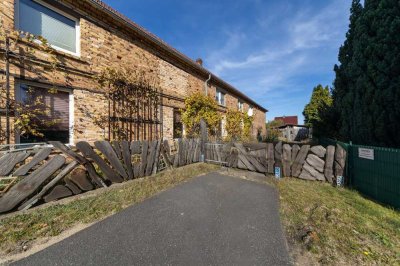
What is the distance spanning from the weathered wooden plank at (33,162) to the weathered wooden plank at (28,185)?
120 millimetres

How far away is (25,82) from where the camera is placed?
4.87m

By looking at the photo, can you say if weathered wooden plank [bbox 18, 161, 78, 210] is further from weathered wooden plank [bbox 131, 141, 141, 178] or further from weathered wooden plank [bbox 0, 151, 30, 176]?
weathered wooden plank [bbox 131, 141, 141, 178]

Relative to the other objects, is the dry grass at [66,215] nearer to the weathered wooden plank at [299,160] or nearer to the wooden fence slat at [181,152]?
the wooden fence slat at [181,152]

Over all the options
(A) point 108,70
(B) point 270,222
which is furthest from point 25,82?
(B) point 270,222

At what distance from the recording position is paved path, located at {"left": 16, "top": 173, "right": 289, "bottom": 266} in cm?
228

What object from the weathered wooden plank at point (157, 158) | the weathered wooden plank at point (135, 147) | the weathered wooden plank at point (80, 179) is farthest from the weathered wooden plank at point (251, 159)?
the weathered wooden plank at point (80, 179)

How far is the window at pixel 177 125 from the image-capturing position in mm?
9819

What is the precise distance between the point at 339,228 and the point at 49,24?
8591mm

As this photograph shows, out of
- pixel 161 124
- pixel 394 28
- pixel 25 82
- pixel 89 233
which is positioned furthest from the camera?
pixel 161 124

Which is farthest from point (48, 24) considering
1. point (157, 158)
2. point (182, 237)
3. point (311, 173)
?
point (311, 173)

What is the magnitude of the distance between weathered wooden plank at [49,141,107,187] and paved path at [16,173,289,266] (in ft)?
5.39

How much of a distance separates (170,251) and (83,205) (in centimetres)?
237

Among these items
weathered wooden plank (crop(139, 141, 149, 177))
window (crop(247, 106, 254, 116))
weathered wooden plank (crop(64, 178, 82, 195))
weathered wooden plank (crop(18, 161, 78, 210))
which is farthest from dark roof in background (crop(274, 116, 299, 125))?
weathered wooden plank (crop(18, 161, 78, 210))

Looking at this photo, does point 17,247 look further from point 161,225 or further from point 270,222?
point 270,222
